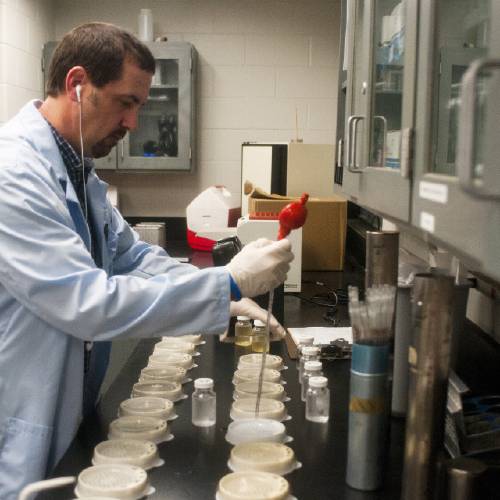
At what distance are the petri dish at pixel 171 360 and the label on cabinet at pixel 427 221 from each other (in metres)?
0.90

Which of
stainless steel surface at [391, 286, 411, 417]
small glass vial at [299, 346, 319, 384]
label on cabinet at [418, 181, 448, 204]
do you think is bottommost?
small glass vial at [299, 346, 319, 384]

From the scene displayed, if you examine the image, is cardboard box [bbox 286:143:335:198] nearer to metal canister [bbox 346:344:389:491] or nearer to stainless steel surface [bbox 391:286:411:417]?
stainless steel surface [bbox 391:286:411:417]

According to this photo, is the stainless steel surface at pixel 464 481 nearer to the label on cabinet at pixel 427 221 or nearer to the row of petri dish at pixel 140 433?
the label on cabinet at pixel 427 221

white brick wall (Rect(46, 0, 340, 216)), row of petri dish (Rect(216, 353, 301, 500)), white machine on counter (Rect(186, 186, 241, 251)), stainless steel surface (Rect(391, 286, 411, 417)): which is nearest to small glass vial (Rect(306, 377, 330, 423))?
row of petri dish (Rect(216, 353, 301, 500))

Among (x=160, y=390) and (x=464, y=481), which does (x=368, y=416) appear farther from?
(x=160, y=390)

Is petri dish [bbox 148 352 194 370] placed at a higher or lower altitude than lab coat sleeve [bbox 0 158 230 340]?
lower

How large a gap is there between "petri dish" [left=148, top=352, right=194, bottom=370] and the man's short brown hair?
2.33ft

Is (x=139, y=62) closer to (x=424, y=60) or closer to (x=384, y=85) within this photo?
(x=384, y=85)

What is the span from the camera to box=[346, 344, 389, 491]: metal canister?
3.38ft

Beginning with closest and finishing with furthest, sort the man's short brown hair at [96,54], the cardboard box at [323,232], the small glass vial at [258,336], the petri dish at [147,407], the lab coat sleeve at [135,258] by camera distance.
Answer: the petri dish at [147,407] < the man's short brown hair at [96,54] < the small glass vial at [258,336] < the lab coat sleeve at [135,258] < the cardboard box at [323,232]

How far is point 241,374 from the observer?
5.26 feet

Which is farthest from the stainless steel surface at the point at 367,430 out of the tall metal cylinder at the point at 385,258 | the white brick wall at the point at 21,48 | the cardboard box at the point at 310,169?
the white brick wall at the point at 21,48

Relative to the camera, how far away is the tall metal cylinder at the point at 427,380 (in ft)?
2.85

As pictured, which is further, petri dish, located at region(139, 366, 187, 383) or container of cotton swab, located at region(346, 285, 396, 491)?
petri dish, located at region(139, 366, 187, 383)
